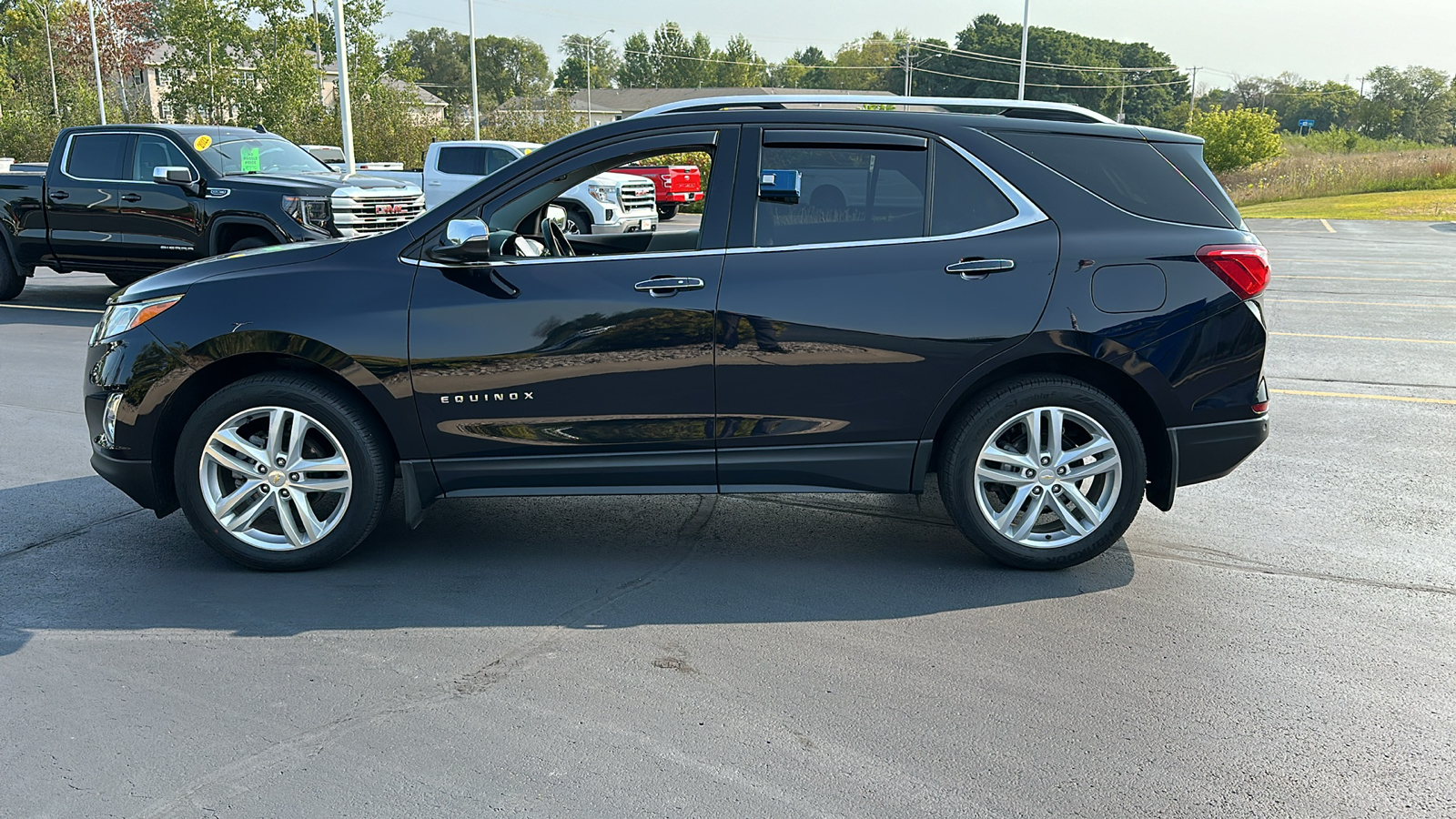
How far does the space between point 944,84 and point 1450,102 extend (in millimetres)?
45351

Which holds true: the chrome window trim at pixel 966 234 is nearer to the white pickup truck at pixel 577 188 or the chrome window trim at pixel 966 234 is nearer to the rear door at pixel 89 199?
the rear door at pixel 89 199

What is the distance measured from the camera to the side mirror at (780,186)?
4.64m

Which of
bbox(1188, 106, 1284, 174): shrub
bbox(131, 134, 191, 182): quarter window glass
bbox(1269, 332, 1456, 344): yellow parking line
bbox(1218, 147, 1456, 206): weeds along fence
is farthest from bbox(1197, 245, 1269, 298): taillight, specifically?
bbox(1188, 106, 1284, 174): shrub

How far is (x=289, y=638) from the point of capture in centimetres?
410

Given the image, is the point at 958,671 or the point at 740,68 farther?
the point at 740,68

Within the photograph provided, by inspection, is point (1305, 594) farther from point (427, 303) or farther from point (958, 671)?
point (427, 303)

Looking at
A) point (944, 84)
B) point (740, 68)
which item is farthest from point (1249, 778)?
Answer: point (740, 68)

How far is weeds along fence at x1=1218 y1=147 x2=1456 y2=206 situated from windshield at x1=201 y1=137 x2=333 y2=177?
32790 mm

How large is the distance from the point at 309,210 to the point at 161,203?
1694 millimetres

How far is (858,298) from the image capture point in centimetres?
451

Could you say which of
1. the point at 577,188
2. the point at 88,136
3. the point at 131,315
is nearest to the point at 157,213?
the point at 88,136

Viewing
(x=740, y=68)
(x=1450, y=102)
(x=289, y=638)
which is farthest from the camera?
(x=740, y=68)

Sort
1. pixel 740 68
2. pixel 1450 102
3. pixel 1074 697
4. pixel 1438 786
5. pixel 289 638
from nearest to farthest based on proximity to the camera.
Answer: pixel 1438 786, pixel 1074 697, pixel 289 638, pixel 1450 102, pixel 740 68

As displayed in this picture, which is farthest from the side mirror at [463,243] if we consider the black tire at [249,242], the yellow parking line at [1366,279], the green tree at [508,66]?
the green tree at [508,66]
